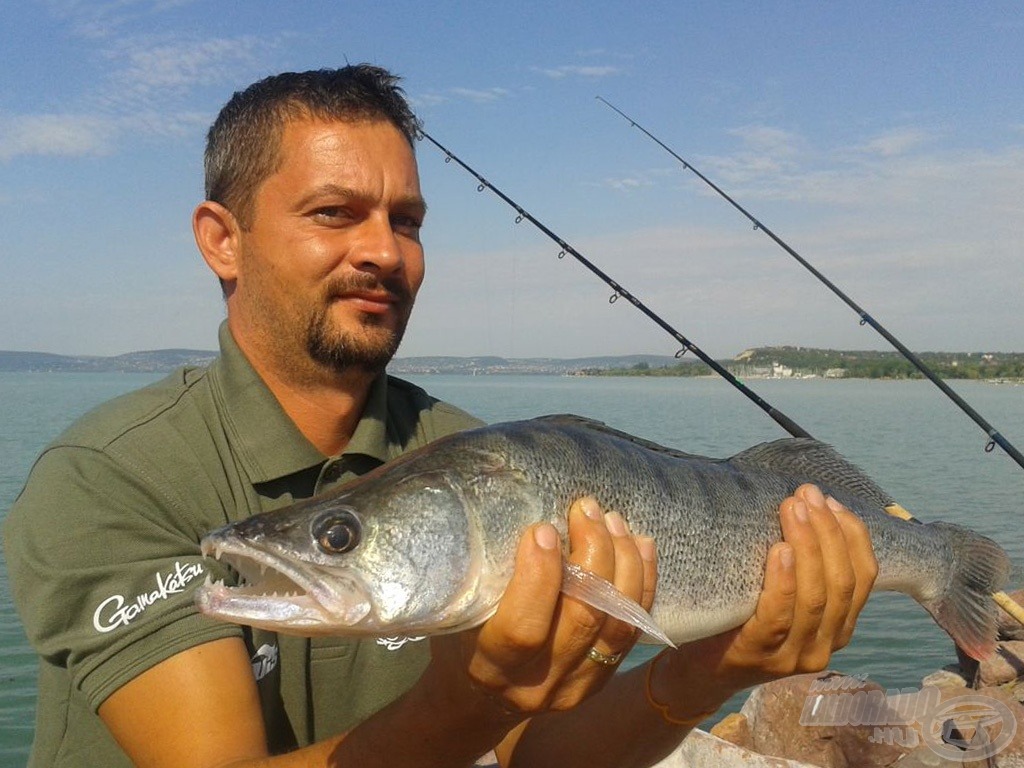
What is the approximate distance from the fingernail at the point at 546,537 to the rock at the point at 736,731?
5477 mm

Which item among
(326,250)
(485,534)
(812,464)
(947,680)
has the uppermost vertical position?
(326,250)

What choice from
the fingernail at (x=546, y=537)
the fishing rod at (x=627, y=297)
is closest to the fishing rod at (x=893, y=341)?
the fishing rod at (x=627, y=297)

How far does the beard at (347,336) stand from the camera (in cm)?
343

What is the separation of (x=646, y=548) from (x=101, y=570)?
168cm

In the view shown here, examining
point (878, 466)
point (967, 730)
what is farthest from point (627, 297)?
point (878, 466)

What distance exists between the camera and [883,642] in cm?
1181

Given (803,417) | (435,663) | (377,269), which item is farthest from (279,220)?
(803,417)

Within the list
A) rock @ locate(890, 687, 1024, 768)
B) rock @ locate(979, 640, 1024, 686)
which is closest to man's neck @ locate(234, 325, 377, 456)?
rock @ locate(890, 687, 1024, 768)

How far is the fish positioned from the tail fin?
0.73 meters

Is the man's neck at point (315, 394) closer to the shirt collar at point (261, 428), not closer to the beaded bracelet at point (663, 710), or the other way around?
the shirt collar at point (261, 428)

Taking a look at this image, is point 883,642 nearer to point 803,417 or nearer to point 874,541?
point 874,541

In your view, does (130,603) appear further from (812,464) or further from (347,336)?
(812,464)

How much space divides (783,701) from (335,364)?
17.4ft

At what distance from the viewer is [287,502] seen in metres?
3.27
